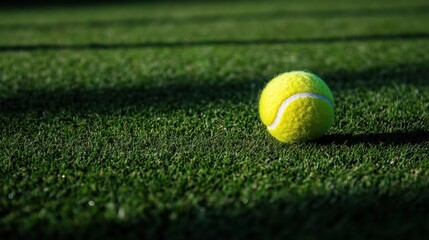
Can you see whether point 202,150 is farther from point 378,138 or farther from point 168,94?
point 168,94

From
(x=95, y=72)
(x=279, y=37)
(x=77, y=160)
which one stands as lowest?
(x=77, y=160)

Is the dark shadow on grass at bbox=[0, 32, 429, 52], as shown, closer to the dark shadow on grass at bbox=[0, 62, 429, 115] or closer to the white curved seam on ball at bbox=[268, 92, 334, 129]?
the dark shadow on grass at bbox=[0, 62, 429, 115]

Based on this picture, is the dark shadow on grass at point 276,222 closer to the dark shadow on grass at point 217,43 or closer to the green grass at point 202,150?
the green grass at point 202,150

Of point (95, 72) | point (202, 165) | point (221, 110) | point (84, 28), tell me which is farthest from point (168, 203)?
point (84, 28)

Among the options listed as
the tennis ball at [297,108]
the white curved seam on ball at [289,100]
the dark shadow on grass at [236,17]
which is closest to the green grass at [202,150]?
the tennis ball at [297,108]

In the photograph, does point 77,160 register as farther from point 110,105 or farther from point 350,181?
point 350,181

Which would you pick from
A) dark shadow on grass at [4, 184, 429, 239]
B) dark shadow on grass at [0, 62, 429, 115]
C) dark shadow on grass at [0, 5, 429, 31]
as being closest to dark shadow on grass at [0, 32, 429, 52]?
dark shadow on grass at [0, 62, 429, 115]
